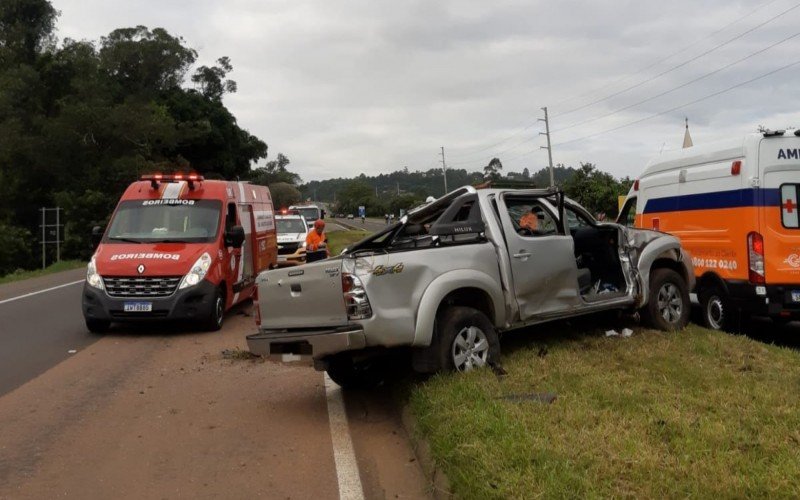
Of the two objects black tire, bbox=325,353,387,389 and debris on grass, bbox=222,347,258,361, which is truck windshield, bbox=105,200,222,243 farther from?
black tire, bbox=325,353,387,389

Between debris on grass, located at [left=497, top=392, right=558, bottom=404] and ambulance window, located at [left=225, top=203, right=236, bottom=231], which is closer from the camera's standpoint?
debris on grass, located at [left=497, top=392, right=558, bottom=404]

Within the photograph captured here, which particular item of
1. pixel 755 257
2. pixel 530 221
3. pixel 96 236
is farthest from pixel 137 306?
pixel 755 257

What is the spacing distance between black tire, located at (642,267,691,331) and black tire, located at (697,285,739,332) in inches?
44.1

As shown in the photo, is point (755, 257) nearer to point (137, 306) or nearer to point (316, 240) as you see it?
point (316, 240)

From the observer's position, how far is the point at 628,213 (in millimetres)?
12906

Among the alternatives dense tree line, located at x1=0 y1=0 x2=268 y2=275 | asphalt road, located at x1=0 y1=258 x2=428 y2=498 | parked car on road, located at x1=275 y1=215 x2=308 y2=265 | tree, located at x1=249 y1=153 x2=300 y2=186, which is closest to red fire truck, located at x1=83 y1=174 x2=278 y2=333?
asphalt road, located at x1=0 y1=258 x2=428 y2=498

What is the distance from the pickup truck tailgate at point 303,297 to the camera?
5.89m

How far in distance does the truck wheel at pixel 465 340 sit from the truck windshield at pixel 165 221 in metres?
5.83

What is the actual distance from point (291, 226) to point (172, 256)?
39.2 feet

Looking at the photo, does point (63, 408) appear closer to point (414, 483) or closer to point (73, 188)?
point (414, 483)

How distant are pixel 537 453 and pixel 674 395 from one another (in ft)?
5.79

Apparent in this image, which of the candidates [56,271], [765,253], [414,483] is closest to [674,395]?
[414,483]

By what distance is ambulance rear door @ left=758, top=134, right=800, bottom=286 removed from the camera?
8875 millimetres

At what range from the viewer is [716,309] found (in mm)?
9844
